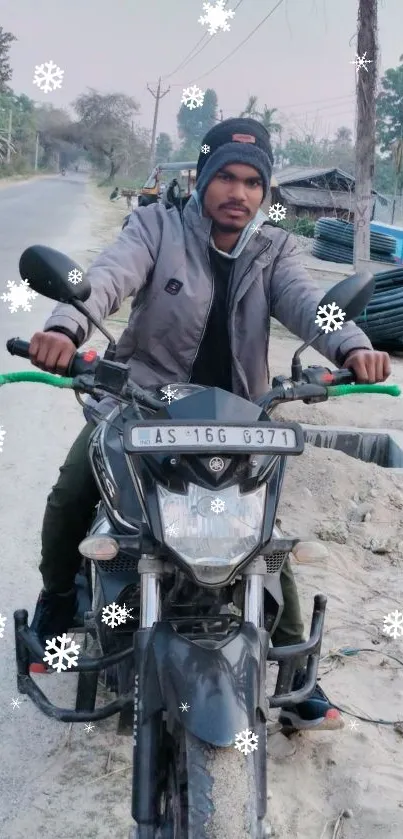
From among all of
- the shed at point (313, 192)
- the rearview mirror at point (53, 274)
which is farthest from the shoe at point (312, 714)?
the shed at point (313, 192)

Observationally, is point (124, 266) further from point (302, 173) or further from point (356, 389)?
point (302, 173)

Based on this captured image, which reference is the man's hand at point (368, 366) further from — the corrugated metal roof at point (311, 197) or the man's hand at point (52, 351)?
the corrugated metal roof at point (311, 197)

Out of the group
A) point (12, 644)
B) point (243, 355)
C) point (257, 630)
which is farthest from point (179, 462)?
point (12, 644)

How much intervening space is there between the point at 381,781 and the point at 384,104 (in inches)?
1194

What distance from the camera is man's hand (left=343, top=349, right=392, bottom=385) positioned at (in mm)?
2289

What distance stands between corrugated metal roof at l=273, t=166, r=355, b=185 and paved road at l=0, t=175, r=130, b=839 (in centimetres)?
2396

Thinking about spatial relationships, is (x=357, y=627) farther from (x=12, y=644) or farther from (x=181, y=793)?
(x=181, y=793)

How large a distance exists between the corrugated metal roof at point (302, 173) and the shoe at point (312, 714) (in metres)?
27.1

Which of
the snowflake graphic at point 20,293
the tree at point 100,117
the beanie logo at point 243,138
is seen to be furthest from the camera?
the tree at point 100,117

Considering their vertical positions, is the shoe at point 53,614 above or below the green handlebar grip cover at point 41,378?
below

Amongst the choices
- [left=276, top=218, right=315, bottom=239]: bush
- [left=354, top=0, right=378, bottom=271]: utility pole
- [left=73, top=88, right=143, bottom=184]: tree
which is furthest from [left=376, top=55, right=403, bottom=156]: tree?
[left=73, top=88, right=143, bottom=184]: tree

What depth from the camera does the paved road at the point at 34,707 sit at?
2568 mm

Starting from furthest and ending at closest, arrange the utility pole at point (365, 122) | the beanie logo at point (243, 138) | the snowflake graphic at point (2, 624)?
the utility pole at point (365, 122) → the snowflake graphic at point (2, 624) → the beanie logo at point (243, 138)

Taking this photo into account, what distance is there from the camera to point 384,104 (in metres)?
29.7
